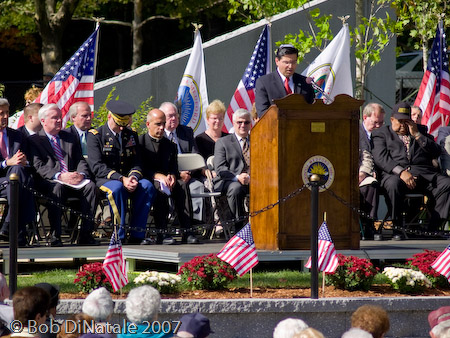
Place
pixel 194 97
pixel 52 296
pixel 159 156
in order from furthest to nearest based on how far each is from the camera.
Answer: pixel 194 97, pixel 159 156, pixel 52 296

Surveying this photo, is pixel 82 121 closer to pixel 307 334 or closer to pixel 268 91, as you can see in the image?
pixel 268 91

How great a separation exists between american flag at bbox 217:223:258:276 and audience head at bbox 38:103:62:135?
12.2ft

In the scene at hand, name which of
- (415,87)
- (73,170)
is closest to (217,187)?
(73,170)

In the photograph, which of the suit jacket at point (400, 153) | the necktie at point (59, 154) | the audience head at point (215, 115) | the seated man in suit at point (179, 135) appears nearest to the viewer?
the necktie at point (59, 154)

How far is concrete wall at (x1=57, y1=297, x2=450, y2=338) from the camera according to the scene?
942 centimetres

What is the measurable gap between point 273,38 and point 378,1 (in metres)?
2.25

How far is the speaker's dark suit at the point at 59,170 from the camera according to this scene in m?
12.1

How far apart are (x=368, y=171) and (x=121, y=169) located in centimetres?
343

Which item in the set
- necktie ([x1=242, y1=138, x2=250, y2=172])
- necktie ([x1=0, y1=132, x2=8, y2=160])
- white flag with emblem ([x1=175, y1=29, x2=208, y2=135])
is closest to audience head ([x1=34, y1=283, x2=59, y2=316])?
necktie ([x1=0, y1=132, x2=8, y2=160])

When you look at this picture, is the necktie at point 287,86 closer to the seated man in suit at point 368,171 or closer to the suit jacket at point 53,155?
the seated man in suit at point 368,171

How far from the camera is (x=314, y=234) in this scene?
962 centimetres

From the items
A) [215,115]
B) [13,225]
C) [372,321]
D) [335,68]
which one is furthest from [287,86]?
[372,321]

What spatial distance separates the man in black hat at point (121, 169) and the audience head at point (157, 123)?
258 millimetres

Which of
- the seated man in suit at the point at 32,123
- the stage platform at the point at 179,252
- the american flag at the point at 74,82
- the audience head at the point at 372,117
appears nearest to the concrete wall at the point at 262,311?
the stage platform at the point at 179,252
